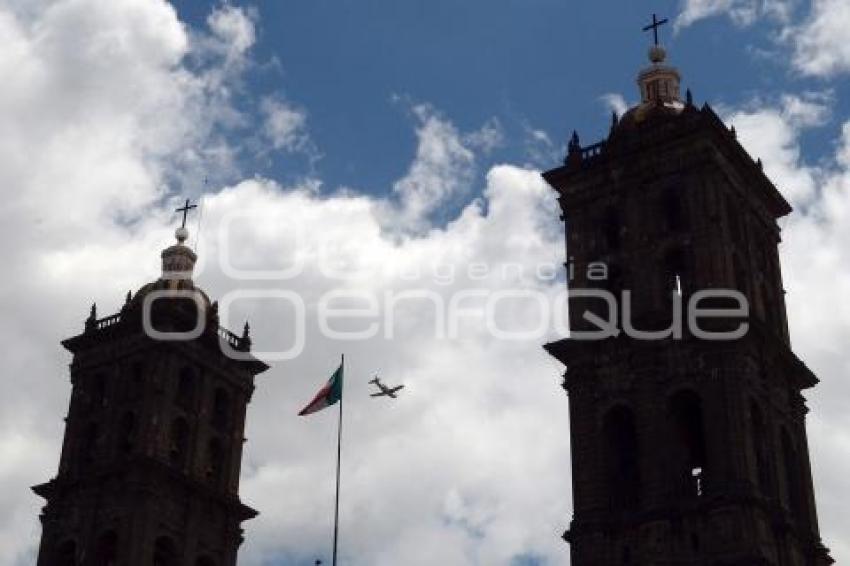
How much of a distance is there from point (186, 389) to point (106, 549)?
8609 mm

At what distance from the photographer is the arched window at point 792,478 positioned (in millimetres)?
56938

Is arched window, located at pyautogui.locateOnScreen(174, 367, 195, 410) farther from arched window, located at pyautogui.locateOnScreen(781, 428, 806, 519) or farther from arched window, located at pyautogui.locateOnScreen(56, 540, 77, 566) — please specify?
arched window, located at pyautogui.locateOnScreen(781, 428, 806, 519)

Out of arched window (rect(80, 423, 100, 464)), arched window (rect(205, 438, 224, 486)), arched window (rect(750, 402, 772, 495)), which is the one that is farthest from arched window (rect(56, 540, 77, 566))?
arched window (rect(750, 402, 772, 495))

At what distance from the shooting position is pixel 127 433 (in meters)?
69.7

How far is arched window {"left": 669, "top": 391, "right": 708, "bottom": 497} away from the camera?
176 feet

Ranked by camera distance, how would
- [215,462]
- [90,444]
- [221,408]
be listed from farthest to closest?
[221,408] → [215,462] → [90,444]

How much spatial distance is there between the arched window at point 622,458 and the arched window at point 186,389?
22668 mm

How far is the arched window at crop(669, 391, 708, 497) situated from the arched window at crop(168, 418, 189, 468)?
78.8 feet

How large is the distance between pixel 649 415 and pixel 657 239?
7.49 meters

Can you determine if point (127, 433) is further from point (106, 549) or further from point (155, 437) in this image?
point (106, 549)

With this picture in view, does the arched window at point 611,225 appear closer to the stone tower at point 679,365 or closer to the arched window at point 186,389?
the stone tower at point 679,365

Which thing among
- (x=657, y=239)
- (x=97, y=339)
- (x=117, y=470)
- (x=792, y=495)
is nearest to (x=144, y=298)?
(x=97, y=339)

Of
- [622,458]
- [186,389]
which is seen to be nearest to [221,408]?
[186,389]

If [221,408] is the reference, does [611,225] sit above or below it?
above
